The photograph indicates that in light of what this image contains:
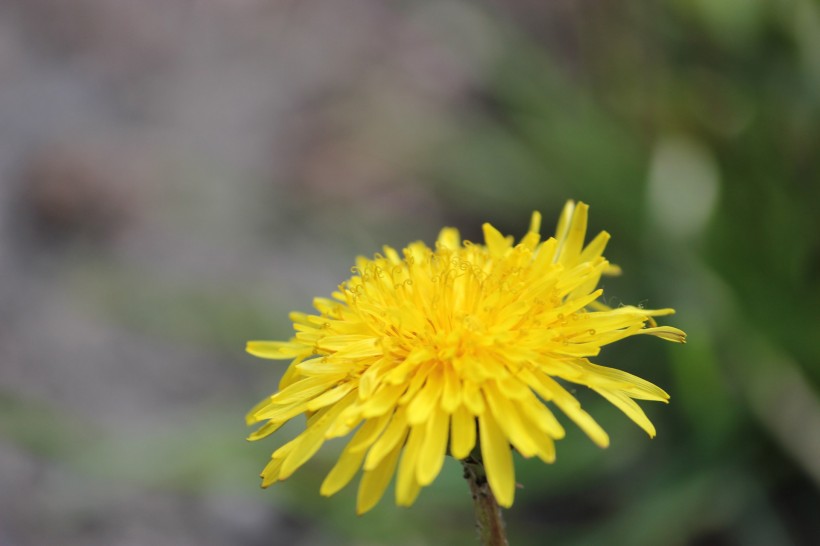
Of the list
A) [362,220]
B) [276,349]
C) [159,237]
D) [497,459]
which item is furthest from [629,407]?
[159,237]

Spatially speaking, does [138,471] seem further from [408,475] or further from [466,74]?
[466,74]

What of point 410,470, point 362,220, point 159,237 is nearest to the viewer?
point 410,470

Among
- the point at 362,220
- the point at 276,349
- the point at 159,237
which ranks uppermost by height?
the point at 159,237

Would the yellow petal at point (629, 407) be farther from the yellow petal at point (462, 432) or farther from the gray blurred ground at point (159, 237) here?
the gray blurred ground at point (159, 237)

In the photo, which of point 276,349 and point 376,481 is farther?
point 276,349

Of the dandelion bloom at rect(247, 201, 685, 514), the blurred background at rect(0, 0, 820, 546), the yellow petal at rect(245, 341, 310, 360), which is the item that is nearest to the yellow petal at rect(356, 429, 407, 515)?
the dandelion bloom at rect(247, 201, 685, 514)

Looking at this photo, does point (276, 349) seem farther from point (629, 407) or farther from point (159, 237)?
point (159, 237)
